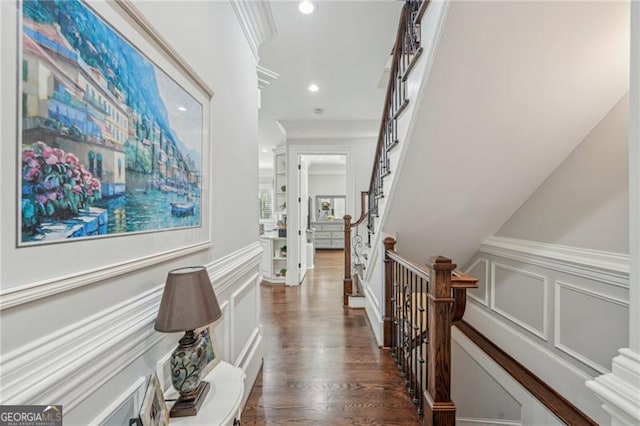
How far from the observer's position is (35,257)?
571 millimetres

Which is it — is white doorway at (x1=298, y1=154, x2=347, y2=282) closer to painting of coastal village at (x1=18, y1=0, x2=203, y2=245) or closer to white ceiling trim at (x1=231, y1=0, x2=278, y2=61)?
white ceiling trim at (x1=231, y1=0, x2=278, y2=61)

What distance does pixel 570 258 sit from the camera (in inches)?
81.6

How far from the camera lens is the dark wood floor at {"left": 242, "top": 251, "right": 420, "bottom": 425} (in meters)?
1.84

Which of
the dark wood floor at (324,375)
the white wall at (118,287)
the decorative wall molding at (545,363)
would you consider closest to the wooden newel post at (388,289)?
the dark wood floor at (324,375)

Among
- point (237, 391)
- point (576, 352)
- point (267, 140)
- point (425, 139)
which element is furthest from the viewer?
point (267, 140)

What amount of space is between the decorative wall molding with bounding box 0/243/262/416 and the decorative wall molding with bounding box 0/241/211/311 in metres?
0.09

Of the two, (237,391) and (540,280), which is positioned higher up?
(540,280)

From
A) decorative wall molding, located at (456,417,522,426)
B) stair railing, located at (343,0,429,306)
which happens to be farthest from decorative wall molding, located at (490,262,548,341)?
stair railing, located at (343,0,429,306)

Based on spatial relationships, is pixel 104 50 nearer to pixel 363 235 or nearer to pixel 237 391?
pixel 237 391

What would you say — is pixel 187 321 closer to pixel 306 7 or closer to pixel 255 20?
pixel 255 20

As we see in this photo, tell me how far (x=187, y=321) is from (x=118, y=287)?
21 centimetres

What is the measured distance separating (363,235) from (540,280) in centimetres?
305

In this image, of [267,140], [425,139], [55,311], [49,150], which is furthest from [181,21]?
[267,140]

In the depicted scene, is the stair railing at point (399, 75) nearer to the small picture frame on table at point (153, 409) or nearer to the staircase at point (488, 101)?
the staircase at point (488, 101)
